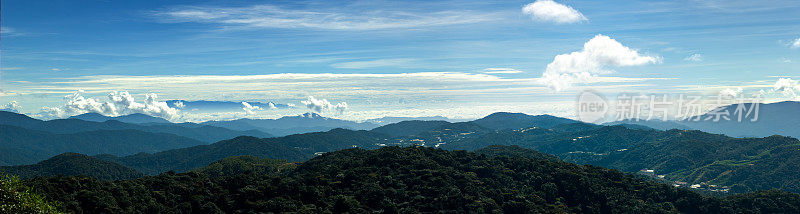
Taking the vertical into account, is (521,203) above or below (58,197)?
below

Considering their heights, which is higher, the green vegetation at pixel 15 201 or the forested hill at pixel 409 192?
the green vegetation at pixel 15 201

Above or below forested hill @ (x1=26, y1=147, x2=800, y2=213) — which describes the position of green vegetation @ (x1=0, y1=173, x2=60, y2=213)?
above

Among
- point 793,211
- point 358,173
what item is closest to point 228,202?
point 358,173

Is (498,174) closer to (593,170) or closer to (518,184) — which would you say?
(518,184)

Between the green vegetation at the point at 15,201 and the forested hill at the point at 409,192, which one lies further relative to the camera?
the forested hill at the point at 409,192

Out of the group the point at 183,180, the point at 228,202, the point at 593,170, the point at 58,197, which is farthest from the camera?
the point at 593,170

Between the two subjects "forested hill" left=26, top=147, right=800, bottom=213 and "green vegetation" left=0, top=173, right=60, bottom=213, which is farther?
"forested hill" left=26, top=147, right=800, bottom=213

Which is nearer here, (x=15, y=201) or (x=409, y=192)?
(x=15, y=201)

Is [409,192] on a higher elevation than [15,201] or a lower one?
lower
